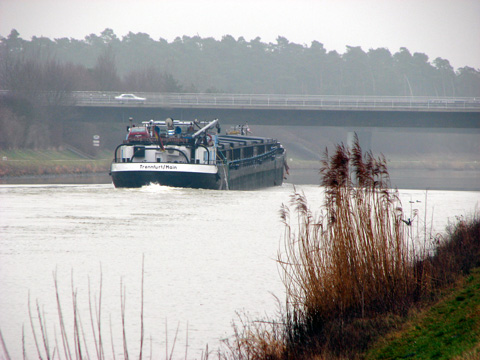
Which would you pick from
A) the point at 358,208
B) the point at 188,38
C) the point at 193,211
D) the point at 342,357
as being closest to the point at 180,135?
the point at 193,211

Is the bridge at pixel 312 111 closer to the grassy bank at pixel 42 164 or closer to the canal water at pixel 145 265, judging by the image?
the grassy bank at pixel 42 164

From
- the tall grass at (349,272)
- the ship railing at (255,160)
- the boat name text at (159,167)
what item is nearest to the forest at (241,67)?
the ship railing at (255,160)

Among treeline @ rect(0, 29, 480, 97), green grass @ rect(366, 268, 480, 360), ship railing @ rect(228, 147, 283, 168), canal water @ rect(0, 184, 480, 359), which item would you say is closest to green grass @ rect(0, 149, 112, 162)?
ship railing @ rect(228, 147, 283, 168)

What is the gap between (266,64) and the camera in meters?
158

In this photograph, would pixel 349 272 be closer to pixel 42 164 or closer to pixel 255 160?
pixel 255 160

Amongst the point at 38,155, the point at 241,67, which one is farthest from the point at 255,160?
the point at 241,67

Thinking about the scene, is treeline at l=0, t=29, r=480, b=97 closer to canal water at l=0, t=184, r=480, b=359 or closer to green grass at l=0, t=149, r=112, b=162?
green grass at l=0, t=149, r=112, b=162

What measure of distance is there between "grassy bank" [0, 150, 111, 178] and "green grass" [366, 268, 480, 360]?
149 ft

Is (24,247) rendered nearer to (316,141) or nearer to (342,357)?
(342,357)

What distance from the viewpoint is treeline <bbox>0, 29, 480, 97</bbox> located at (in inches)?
5787

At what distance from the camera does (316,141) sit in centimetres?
11694

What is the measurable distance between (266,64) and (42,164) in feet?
349

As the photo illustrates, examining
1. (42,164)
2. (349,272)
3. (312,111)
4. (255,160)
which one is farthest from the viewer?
(312,111)

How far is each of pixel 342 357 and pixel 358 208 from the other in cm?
288
